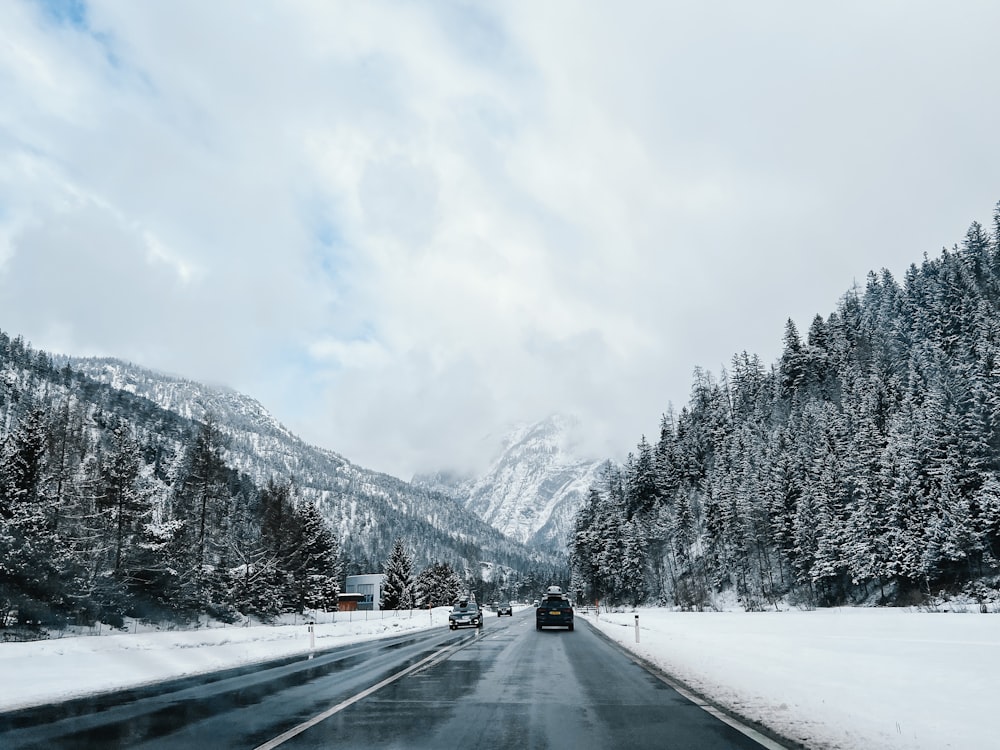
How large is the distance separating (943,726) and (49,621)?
1487 inches

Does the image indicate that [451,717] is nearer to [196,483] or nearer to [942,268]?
[196,483]

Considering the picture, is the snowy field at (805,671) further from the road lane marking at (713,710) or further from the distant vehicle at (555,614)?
the distant vehicle at (555,614)

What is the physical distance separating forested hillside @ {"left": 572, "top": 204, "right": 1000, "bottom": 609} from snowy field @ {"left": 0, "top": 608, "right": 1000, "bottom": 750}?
23.2m

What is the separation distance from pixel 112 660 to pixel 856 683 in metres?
22.8

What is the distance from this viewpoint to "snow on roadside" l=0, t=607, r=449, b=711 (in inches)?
597

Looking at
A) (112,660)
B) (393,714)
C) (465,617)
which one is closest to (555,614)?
(465,617)

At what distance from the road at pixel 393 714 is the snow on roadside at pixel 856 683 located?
1.26m

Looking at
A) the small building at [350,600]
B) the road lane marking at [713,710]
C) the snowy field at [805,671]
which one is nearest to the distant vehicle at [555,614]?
the snowy field at [805,671]

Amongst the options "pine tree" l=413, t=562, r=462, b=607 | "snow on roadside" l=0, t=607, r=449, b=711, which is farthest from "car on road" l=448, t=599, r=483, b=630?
"pine tree" l=413, t=562, r=462, b=607

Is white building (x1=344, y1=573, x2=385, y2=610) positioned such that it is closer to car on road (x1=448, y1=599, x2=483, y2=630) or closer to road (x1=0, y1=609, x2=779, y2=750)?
car on road (x1=448, y1=599, x2=483, y2=630)

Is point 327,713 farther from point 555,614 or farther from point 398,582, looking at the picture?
point 398,582

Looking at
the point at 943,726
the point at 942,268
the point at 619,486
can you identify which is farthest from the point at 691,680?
the point at 619,486

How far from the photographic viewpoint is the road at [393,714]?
8.41 metres

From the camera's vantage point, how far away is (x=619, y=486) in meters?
153
